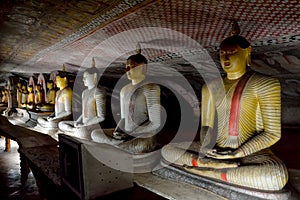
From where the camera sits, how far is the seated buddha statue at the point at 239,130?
5.86 ft

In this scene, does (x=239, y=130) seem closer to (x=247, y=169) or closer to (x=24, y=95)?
(x=247, y=169)

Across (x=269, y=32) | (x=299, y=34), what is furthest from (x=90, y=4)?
(x=299, y=34)

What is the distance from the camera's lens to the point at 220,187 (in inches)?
74.8

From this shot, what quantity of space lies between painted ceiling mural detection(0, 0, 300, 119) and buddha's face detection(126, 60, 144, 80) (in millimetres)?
385

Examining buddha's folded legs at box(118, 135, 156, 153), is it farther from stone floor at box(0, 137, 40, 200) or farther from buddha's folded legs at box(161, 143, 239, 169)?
stone floor at box(0, 137, 40, 200)

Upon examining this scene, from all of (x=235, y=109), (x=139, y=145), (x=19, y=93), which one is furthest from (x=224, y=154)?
(x=19, y=93)

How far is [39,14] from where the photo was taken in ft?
8.48

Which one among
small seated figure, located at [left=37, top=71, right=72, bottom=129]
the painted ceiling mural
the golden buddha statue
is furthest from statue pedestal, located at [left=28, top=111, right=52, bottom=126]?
the painted ceiling mural

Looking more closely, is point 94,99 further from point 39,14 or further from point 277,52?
point 277,52

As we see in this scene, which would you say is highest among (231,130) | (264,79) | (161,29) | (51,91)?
A: (161,29)

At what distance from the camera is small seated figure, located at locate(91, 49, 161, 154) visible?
2693 mm

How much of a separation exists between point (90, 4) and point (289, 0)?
5.24ft

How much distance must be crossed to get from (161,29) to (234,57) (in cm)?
95

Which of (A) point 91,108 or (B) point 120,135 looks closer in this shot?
(B) point 120,135
